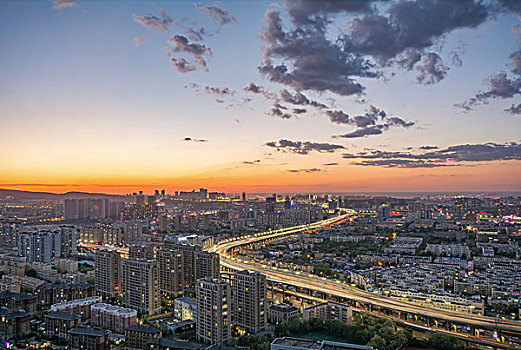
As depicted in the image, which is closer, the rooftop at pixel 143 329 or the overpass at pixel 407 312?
the rooftop at pixel 143 329

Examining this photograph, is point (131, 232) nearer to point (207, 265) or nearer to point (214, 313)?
point (207, 265)

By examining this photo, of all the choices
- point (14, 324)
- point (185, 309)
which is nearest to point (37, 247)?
point (14, 324)

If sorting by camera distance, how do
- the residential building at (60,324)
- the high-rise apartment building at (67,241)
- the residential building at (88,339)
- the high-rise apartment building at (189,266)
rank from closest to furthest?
the residential building at (88,339)
the residential building at (60,324)
the high-rise apartment building at (189,266)
the high-rise apartment building at (67,241)

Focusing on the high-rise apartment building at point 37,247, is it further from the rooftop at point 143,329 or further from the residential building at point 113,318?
the rooftop at point 143,329

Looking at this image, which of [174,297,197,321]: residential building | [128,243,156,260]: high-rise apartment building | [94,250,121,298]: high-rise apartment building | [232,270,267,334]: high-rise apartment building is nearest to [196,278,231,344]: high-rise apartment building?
[232,270,267,334]: high-rise apartment building

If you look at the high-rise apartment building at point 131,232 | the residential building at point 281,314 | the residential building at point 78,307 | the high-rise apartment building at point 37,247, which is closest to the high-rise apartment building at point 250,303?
the residential building at point 281,314

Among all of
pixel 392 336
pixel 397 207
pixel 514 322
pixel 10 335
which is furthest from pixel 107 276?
pixel 397 207

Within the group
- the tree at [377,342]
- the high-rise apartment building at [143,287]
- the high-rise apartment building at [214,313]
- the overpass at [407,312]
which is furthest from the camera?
the high-rise apartment building at [143,287]
